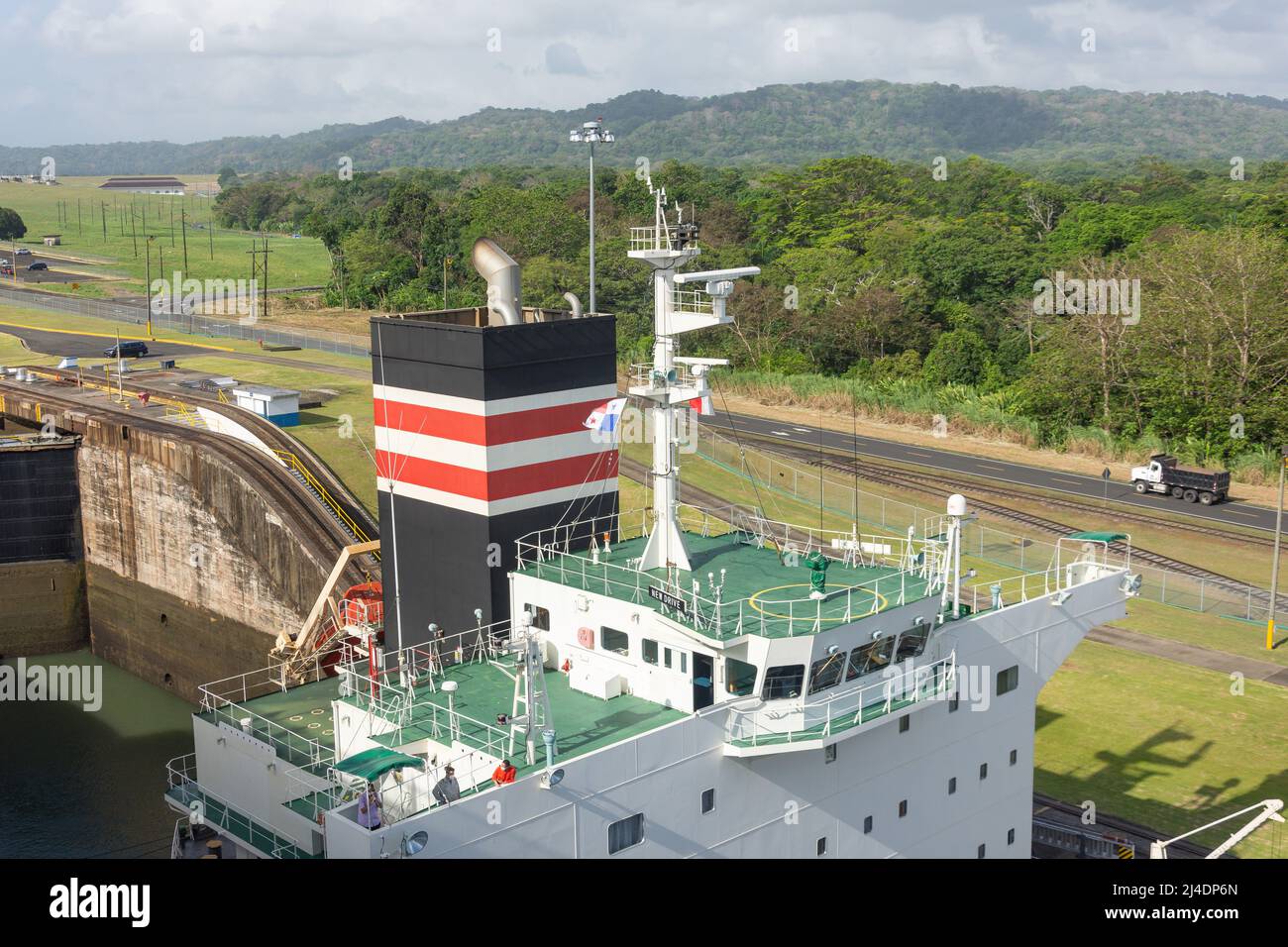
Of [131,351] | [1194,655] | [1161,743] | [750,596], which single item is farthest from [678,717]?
[131,351]

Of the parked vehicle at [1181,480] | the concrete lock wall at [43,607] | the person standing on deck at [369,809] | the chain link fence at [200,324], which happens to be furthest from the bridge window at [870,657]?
the chain link fence at [200,324]

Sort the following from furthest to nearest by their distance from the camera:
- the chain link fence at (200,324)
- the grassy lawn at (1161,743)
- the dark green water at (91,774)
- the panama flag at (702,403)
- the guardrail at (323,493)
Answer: the chain link fence at (200,324)
the guardrail at (323,493)
the dark green water at (91,774)
the grassy lawn at (1161,743)
the panama flag at (702,403)

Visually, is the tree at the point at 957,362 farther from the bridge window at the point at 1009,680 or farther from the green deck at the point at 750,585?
the green deck at the point at 750,585

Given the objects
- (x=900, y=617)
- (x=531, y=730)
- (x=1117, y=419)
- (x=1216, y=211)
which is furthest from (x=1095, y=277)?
(x=531, y=730)

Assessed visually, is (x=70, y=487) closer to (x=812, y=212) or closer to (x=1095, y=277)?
(x=1095, y=277)

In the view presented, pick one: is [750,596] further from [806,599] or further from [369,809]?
[369,809]

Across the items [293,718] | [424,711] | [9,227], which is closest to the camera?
[424,711]
